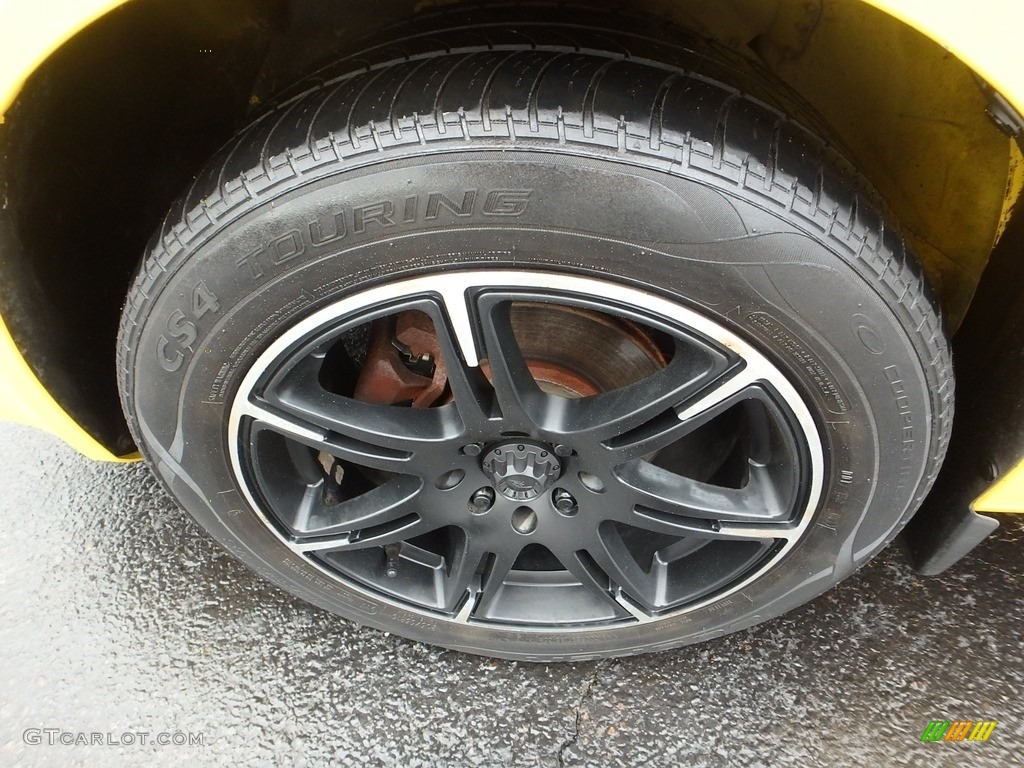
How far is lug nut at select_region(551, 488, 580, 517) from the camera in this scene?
1.32 meters

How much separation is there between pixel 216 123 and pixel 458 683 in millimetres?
1296

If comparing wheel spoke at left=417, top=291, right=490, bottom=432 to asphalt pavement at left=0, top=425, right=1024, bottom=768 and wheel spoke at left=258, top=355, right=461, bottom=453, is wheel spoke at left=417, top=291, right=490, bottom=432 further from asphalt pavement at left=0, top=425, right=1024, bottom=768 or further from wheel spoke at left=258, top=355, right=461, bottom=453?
asphalt pavement at left=0, top=425, right=1024, bottom=768

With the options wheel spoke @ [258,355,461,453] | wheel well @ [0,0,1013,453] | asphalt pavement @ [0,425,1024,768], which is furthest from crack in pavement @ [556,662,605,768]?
wheel well @ [0,0,1013,453]

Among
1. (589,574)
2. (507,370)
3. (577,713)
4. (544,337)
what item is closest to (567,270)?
(507,370)

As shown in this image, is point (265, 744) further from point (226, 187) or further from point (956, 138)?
point (956, 138)

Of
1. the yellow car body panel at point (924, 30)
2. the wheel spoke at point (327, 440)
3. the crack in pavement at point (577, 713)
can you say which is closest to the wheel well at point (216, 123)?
the yellow car body panel at point (924, 30)

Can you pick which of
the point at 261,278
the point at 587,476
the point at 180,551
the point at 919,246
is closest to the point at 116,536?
the point at 180,551

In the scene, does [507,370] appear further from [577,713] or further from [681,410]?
[577,713]

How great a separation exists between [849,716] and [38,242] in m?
1.85

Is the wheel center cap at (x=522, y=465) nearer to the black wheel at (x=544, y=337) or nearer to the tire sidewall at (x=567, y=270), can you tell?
the black wheel at (x=544, y=337)

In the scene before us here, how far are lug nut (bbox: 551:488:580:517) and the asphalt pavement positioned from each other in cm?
55

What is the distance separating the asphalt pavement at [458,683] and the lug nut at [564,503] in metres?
0.55

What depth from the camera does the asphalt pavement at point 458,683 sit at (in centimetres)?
157

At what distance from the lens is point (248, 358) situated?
1159 millimetres
